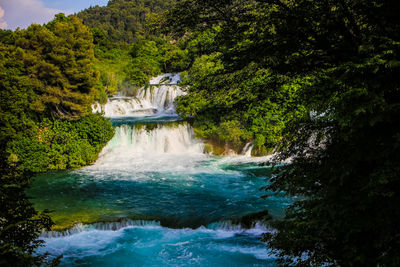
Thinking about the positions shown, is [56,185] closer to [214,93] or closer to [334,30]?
[214,93]

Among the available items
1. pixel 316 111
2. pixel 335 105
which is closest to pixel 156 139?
pixel 316 111

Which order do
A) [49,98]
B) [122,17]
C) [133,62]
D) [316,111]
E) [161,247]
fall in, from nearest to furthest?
1. [316,111]
2. [161,247]
3. [49,98]
4. [133,62]
5. [122,17]

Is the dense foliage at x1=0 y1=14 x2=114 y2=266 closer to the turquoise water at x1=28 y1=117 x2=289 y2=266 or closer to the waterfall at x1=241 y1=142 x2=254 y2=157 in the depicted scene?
the turquoise water at x1=28 y1=117 x2=289 y2=266

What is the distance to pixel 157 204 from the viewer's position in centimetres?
1088

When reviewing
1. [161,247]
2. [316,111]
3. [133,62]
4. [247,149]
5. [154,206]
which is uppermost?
[133,62]

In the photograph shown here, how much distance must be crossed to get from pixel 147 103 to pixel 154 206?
54.3ft

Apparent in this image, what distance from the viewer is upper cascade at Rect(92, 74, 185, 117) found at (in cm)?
2323

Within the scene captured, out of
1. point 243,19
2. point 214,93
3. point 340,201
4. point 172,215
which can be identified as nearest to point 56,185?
point 172,215

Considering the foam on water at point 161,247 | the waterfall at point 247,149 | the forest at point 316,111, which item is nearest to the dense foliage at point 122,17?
the waterfall at point 247,149

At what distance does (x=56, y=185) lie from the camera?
515 inches

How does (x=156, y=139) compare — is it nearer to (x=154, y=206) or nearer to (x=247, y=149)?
(x=247, y=149)

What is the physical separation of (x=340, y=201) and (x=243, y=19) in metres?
3.73

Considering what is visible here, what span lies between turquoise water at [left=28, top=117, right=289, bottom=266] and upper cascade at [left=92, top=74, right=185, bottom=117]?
589cm

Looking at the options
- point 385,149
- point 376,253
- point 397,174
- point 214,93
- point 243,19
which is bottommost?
point 376,253
